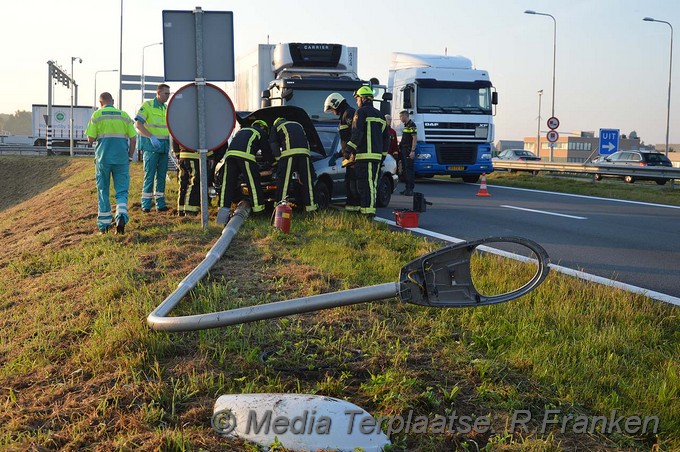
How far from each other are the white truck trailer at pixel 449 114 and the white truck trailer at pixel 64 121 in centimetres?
3348

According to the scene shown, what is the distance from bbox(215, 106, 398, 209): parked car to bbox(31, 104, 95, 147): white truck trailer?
4007 centimetres

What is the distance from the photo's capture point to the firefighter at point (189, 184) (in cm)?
1033

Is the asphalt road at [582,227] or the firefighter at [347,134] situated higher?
the firefighter at [347,134]

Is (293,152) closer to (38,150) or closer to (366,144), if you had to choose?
(366,144)

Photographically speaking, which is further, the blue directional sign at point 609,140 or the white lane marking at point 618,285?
the blue directional sign at point 609,140

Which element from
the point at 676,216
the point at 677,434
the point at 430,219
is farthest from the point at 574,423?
the point at 676,216

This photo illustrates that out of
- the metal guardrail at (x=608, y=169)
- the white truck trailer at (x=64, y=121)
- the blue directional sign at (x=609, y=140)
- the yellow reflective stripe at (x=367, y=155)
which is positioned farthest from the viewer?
the white truck trailer at (x=64, y=121)

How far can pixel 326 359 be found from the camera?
411cm

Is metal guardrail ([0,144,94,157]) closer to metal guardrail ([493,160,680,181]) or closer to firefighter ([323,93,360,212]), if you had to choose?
metal guardrail ([493,160,680,181])

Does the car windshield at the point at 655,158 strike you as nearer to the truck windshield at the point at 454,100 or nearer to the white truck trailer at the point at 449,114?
the white truck trailer at the point at 449,114

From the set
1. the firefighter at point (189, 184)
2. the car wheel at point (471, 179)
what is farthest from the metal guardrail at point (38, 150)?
the firefighter at point (189, 184)

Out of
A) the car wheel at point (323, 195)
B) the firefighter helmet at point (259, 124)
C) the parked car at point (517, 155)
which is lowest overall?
the car wheel at point (323, 195)

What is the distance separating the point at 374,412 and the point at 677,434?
138 cm

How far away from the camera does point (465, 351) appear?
426 centimetres
